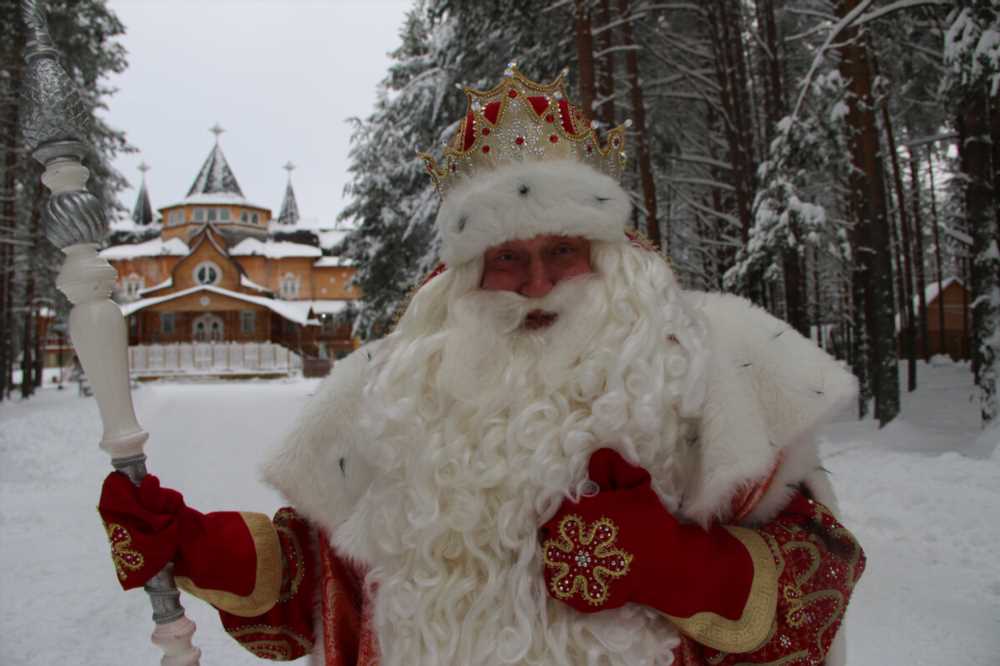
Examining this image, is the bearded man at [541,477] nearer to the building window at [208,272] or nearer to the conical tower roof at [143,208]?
the building window at [208,272]

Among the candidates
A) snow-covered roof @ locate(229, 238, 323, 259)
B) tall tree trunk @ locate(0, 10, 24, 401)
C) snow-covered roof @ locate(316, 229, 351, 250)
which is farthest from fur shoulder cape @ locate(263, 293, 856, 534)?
snow-covered roof @ locate(316, 229, 351, 250)

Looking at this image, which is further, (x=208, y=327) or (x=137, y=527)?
(x=208, y=327)

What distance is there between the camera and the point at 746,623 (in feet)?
5.86

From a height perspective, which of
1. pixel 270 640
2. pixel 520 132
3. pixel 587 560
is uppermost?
pixel 520 132

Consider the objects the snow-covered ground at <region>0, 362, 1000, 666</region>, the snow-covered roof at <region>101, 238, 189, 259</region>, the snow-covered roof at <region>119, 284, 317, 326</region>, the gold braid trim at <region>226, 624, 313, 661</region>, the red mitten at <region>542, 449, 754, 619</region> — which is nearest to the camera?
the red mitten at <region>542, 449, 754, 619</region>

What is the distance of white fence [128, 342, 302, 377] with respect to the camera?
92.5 ft

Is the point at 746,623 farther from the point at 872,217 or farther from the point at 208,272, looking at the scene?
the point at 208,272

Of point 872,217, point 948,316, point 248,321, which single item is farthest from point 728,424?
point 248,321

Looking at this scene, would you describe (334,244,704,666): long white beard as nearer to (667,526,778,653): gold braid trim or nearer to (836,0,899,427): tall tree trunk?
(667,526,778,653): gold braid trim

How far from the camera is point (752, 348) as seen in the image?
2047 mm

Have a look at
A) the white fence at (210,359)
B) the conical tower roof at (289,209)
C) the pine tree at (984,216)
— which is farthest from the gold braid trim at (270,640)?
the conical tower roof at (289,209)

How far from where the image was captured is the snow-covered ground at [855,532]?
4375 millimetres

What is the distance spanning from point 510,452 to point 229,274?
4449 centimetres

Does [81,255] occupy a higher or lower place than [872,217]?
lower
